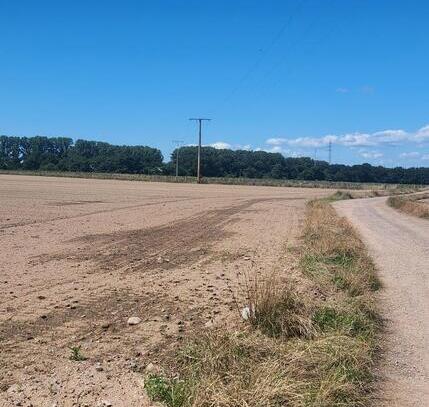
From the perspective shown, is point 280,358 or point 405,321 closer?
point 280,358

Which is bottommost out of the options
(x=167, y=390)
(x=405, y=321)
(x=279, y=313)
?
(x=405, y=321)

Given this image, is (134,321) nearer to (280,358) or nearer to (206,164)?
(280,358)

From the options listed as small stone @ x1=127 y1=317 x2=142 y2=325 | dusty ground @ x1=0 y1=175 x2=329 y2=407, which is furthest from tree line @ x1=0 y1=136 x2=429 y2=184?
small stone @ x1=127 y1=317 x2=142 y2=325

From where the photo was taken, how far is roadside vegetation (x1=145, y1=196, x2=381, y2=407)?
458 centimetres

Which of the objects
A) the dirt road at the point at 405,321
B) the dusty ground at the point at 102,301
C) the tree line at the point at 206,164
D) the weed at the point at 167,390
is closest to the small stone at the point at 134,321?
the dusty ground at the point at 102,301

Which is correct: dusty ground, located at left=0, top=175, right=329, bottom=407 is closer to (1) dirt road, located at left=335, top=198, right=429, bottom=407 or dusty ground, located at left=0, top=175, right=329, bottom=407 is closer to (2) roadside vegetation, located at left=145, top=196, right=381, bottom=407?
(2) roadside vegetation, located at left=145, top=196, right=381, bottom=407

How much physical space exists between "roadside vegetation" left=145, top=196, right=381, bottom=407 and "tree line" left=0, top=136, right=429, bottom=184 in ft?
553

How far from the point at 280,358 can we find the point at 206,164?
176 metres

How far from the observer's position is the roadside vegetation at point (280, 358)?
4.58 metres

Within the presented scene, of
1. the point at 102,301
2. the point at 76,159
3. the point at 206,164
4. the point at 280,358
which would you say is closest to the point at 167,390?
the point at 280,358

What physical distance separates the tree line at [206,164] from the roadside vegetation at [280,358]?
6640 inches

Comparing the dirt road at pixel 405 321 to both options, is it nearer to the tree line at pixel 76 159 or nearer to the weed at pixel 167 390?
the weed at pixel 167 390

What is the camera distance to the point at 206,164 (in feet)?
595

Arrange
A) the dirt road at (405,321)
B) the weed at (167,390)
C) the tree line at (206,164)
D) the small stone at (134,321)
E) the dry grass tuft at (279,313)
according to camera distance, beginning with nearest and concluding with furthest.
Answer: the weed at (167,390), the dirt road at (405,321), the dry grass tuft at (279,313), the small stone at (134,321), the tree line at (206,164)
